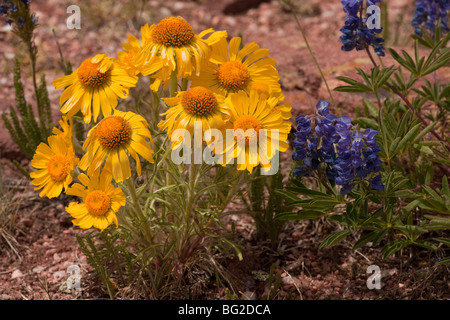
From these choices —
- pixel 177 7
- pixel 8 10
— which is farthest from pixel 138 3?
pixel 8 10

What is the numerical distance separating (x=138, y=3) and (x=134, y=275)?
3413 mm

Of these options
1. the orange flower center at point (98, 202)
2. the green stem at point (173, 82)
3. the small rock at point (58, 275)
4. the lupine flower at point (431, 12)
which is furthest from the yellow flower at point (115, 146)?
the lupine flower at point (431, 12)

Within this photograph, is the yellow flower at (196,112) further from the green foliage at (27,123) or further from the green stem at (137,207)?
the green foliage at (27,123)

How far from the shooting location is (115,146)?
1831mm

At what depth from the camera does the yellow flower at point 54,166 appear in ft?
6.51

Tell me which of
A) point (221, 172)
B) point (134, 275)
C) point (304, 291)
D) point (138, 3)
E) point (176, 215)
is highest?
point (138, 3)

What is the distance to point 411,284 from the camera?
7.86 ft

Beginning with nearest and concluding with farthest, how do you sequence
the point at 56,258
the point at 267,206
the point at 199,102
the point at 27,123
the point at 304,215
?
the point at 199,102 → the point at 304,215 → the point at 267,206 → the point at 56,258 → the point at 27,123

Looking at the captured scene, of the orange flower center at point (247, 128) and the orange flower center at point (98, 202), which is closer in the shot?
the orange flower center at point (247, 128)

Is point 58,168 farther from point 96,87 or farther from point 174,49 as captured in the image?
point 174,49

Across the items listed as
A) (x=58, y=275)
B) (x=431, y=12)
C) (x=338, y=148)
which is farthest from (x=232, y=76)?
(x=431, y=12)

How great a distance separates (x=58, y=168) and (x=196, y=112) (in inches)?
23.8

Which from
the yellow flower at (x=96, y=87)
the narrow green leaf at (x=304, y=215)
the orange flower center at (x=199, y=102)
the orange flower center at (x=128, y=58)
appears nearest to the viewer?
the orange flower center at (x=199, y=102)
